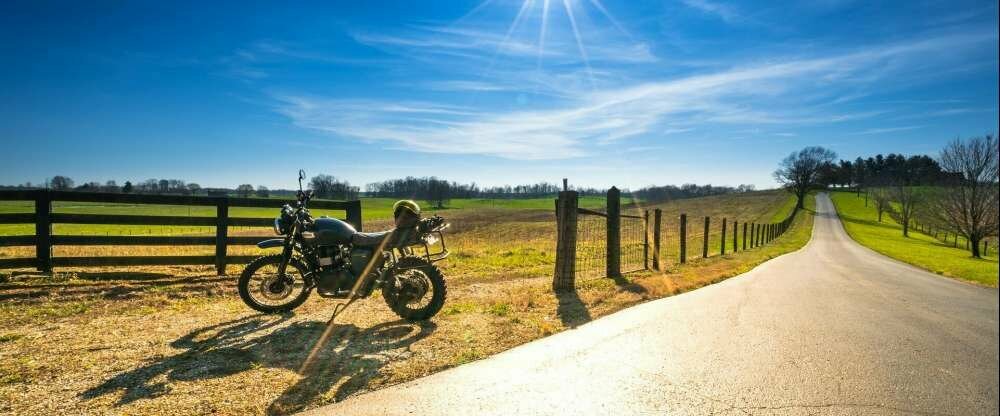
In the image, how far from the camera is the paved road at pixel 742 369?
2816 mm

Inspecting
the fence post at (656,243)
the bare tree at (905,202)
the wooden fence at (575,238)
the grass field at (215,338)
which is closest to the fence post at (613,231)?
the wooden fence at (575,238)

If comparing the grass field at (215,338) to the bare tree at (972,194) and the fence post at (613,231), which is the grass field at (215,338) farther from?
the bare tree at (972,194)

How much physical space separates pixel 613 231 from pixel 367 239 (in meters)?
5.38

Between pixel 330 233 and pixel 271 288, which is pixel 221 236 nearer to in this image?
pixel 271 288

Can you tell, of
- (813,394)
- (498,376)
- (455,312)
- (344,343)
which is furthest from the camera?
(455,312)

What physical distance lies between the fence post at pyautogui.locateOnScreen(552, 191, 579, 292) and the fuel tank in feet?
11.2

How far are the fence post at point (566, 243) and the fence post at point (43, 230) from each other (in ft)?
28.0

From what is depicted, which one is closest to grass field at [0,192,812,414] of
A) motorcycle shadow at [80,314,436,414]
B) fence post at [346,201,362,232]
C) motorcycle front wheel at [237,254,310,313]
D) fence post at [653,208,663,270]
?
motorcycle shadow at [80,314,436,414]

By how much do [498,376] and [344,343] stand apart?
1.85 meters

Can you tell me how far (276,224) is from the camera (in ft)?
20.1

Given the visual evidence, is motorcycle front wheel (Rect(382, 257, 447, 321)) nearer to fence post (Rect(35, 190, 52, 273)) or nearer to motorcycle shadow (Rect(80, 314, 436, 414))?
motorcycle shadow (Rect(80, 314, 436, 414))

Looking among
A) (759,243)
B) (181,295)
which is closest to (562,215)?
(181,295)

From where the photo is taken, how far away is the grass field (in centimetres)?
337

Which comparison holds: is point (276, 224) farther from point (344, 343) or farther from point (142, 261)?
point (142, 261)
